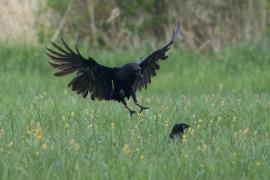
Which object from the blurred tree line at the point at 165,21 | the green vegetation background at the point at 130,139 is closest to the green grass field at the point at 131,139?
the green vegetation background at the point at 130,139

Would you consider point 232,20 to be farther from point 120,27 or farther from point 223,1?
point 120,27

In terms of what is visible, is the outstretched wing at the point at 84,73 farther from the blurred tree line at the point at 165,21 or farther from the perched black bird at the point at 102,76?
the blurred tree line at the point at 165,21

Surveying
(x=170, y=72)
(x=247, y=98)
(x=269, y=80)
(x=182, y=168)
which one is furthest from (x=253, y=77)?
(x=182, y=168)

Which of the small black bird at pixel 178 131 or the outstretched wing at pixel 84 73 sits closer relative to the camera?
the small black bird at pixel 178 131

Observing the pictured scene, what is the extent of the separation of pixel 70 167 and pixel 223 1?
43.2 feet

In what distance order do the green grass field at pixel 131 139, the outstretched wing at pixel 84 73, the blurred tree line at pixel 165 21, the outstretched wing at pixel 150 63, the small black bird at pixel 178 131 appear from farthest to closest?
1. the blurred tree line at pixel 165 21
2. the outstretched wing at pixel 150 63
3. the outstretched wing at pixel 84 73
4. the small black bird at pixel 178 131
5. the green grass field at pixel 131 139

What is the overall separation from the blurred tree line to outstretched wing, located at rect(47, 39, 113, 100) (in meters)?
9.20

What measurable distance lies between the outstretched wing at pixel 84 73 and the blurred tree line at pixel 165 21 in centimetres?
920

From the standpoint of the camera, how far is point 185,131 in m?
6.68

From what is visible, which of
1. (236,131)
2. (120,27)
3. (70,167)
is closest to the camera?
(70,167)

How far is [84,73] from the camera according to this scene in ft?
26.1

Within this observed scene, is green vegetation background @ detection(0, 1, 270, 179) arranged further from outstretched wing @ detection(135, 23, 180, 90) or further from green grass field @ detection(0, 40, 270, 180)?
outstretched wing @ detection(135, 23, 180, 90)

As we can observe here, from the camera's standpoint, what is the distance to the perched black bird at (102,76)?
7.72 meters

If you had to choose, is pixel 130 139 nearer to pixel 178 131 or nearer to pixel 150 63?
pixel 178 131
